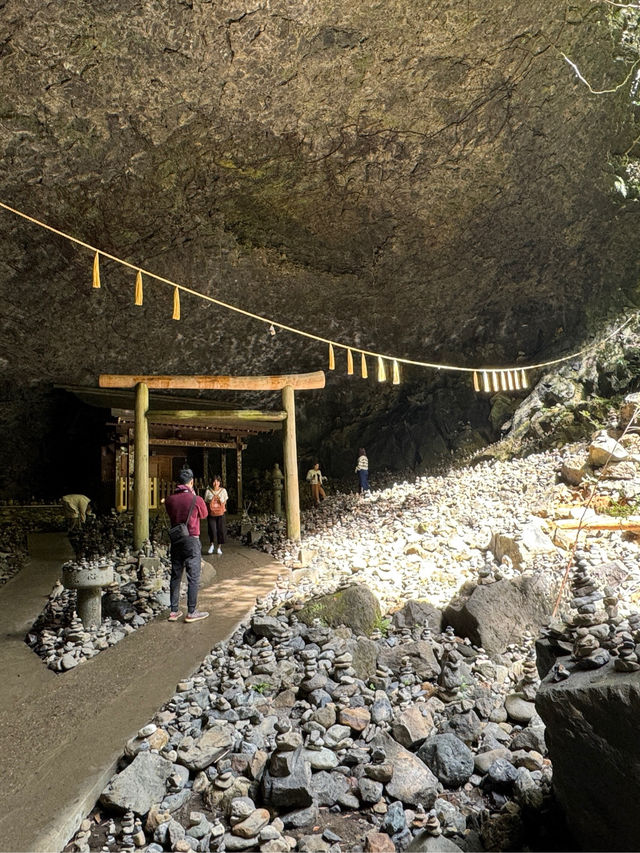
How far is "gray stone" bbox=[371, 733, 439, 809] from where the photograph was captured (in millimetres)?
3166

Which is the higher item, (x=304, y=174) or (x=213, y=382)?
(x=304, y=174)

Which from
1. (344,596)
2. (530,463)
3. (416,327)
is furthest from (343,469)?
(344,596)

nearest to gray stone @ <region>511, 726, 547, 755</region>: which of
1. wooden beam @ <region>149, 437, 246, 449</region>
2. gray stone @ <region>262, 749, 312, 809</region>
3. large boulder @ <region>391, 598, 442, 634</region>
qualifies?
gray stone @ <region>262, 749, 312, 809</region>

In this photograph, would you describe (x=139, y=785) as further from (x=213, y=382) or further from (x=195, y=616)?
(x=213, y=382)

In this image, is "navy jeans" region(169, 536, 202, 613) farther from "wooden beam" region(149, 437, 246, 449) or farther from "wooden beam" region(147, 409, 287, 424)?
"wooden beam" region(149, 437, 246, 449)

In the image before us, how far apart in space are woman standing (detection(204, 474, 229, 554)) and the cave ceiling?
17.8ft

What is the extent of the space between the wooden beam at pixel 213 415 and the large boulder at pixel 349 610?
5621 millimetres

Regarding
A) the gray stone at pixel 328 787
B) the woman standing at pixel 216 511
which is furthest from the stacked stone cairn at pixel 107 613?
the gray stone at pixel 328 787

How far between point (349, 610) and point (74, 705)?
2.82 m

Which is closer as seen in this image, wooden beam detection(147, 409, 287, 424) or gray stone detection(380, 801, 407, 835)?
gray stone detection(380, 801, 407, 835)

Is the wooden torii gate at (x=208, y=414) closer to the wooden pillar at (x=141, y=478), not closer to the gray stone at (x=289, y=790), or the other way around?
the wooden pillar at (x=141, y=478)

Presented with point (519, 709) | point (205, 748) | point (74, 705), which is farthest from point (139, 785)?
point (519, 709)

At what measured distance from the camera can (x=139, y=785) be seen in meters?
3.20

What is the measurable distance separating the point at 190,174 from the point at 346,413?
1152 cm
